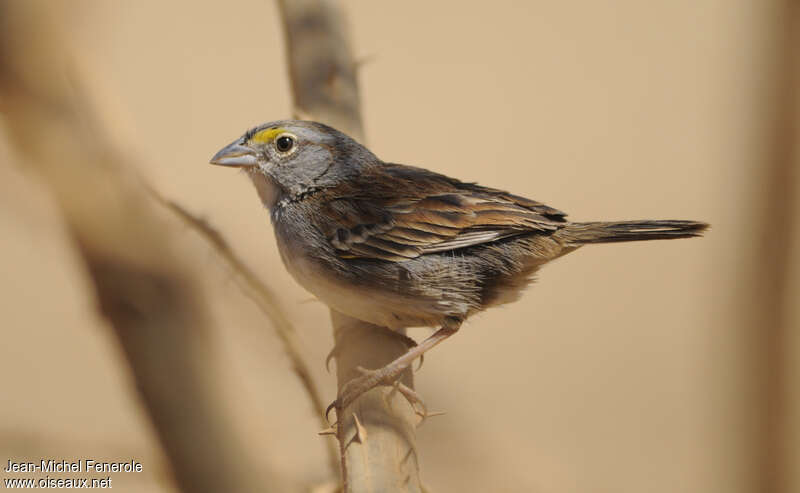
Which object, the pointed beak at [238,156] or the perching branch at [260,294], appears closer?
the perching branch at [260,294]

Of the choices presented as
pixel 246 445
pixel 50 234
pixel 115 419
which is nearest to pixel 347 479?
pixel 246 445

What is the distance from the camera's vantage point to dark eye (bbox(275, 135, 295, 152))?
3.24 m

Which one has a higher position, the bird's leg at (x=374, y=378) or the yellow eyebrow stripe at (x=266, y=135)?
the yellow eyebrow stripe at (x=266, y=135)

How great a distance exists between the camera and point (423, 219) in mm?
3051

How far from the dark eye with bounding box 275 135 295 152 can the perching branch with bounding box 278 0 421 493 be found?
0.24 metres

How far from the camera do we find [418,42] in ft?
29.8

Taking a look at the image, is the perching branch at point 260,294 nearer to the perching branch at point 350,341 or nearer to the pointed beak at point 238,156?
the perching branch at point 350,341

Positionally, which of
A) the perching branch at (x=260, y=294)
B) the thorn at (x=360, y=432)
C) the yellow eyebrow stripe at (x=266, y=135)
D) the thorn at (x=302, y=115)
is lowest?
the thorn at (x=360, y=432)

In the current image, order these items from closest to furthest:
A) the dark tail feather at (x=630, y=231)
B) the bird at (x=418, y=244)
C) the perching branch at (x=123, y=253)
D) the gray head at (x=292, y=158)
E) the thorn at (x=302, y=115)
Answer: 1. the perching branch at (x=123, y=253)
2. the dark tail feather at (x=630, y=231)
3. the bird at (x=418, y=244)
4. the gray head at (x=292, y=158)
5. the thorn at (x=302, y=115)

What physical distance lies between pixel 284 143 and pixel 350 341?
0.87m

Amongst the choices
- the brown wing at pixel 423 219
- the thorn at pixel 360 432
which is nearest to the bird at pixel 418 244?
the brown wing at pixel 423 219

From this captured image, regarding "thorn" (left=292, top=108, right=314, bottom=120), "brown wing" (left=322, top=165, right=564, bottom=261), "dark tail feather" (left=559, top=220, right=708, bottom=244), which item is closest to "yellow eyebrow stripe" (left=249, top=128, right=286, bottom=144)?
"thorn" (left=292, top=108, right=314, bottom=120)

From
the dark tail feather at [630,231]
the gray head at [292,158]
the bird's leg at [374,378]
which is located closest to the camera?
the bird's leg at [374,378]

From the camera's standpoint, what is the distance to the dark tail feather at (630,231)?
277 cm
